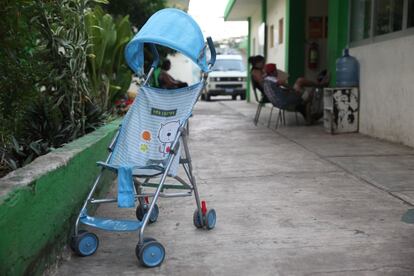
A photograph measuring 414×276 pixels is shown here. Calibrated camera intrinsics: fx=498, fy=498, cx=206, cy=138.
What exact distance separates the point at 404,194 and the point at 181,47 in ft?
8.52

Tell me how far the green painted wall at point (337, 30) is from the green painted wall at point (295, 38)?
3.17 m

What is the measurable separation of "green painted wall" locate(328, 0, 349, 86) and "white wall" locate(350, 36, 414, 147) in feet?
2.59

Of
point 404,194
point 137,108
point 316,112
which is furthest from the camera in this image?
point 316,112

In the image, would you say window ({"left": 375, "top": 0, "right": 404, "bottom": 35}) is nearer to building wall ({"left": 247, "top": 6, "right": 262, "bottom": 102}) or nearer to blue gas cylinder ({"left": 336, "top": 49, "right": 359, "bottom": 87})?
blue gas cylinder ({"left": 336, "top": 49, "right": 359, "bottom": 87})

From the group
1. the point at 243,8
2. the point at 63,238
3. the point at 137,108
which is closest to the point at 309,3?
the point at 243,8

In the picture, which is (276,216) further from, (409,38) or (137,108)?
(409,38)

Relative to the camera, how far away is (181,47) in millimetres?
3416

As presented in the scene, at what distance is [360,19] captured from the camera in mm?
8977

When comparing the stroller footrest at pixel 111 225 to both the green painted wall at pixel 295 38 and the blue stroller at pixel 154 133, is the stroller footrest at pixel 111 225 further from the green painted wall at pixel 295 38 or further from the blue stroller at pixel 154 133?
the green painted wall at pixel 295 38

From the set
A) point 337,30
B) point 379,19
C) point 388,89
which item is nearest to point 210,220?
point 388,89

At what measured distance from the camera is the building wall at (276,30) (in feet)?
47.4

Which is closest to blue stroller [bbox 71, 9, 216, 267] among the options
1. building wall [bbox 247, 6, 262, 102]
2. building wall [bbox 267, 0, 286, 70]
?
building wall [bbox 267, 0, 286, 70]

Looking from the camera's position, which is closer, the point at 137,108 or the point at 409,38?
the point at 137,108

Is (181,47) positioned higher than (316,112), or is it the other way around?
(181,47)
